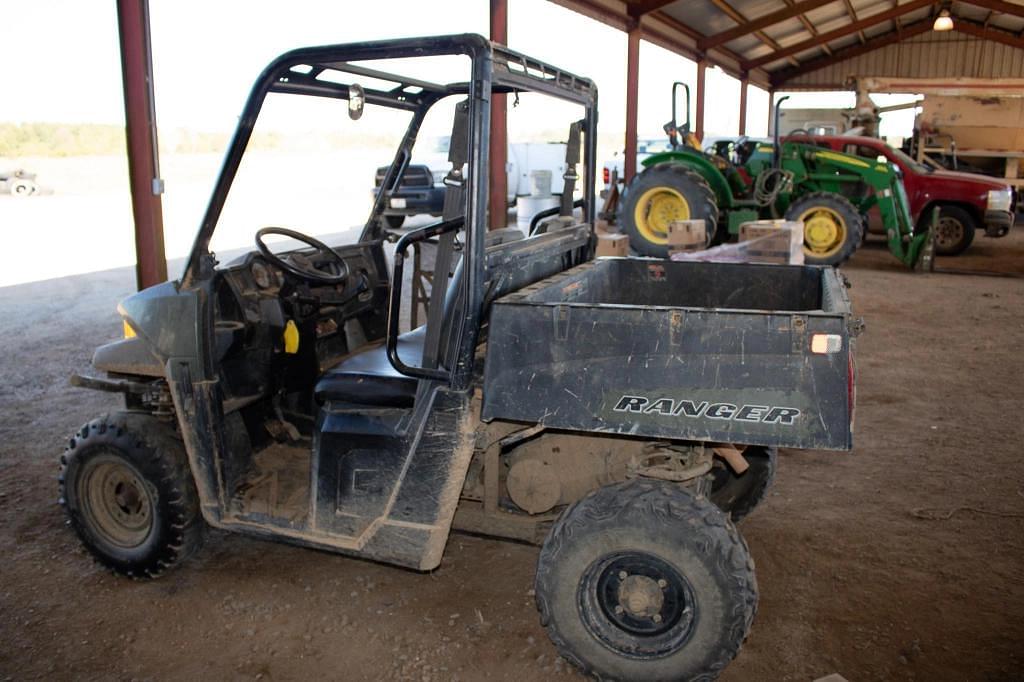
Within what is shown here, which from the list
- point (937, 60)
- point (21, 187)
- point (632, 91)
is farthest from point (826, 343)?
point (937, 60)

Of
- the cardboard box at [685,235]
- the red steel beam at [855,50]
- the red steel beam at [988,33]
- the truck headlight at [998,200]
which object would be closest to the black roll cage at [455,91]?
the cardboard box at [685,235]

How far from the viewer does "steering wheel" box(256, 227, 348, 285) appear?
138 inches

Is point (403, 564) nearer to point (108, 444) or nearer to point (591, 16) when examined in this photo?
point (108, 444)

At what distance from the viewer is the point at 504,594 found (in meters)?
3.51

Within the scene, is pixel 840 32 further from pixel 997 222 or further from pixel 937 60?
pixel 997 222

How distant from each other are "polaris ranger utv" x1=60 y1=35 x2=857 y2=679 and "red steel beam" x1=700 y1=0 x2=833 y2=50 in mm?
15903

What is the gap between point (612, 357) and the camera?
8.86 ft

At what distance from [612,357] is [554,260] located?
3.73 feet

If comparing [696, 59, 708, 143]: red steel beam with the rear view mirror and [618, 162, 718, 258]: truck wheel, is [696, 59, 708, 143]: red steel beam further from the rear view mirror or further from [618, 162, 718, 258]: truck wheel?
the rear view mirror

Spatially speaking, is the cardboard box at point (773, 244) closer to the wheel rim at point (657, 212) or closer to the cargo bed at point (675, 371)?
the wheel rim at point (657, 212)

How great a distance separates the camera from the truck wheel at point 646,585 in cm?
273

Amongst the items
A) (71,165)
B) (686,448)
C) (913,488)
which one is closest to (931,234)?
(913,488)

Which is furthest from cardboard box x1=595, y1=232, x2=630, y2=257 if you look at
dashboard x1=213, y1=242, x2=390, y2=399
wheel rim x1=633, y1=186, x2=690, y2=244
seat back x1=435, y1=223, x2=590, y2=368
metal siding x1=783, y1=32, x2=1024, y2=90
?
metal siding x1=783, y1=32, x2=1024, y2=90

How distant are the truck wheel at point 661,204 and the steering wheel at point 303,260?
806 centimetres
